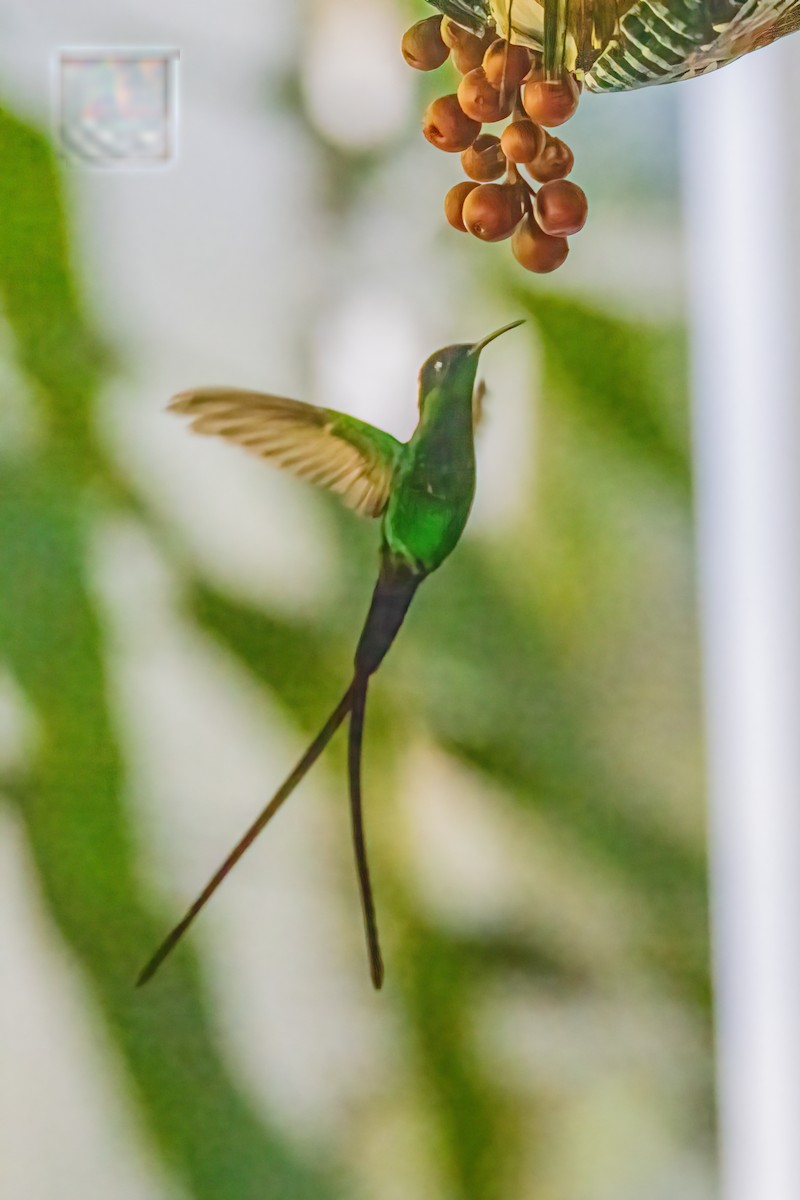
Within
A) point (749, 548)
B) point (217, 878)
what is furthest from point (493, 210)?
point (217, 878)

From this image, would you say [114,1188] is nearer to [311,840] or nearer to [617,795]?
[311,840]

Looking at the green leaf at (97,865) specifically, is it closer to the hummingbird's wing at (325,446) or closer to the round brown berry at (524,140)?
the hummingbird's wing at (325,446)

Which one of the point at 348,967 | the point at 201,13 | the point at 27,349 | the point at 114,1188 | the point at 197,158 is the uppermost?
the point at 201,13

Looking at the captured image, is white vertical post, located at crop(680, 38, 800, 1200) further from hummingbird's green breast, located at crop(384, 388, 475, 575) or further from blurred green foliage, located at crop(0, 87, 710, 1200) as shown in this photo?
hummingbird's green breast, located at crop(384, 388, 475, 575)

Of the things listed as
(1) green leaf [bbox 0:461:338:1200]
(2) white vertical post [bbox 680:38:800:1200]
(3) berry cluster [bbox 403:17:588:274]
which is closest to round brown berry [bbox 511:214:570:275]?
(3) berry cluster [bbox 403:17:588:274]

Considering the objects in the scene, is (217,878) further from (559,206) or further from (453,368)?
(559,206)

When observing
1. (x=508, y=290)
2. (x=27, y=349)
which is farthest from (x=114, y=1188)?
(x=508, y=290)
